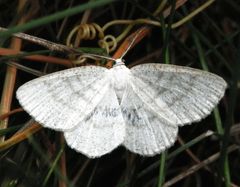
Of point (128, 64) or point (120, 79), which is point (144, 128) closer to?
point (120, 79)

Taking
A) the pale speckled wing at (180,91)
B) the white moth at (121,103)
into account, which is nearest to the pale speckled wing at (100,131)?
the white moth at (121,103)

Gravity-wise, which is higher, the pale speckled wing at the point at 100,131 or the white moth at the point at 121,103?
the white moth at the point at 121,103

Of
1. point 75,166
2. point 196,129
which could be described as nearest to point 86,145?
point 75,166

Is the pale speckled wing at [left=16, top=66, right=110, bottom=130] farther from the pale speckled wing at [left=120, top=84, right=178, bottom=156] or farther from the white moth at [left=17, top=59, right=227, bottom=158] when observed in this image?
the pale speckled wing at [left=120, top=84, right=178, bottom=156]

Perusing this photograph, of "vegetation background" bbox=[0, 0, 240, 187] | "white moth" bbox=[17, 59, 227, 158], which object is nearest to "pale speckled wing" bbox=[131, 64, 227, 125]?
"white moth" bbox=[17, 59, 227, 158]

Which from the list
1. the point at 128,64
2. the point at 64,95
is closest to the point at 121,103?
the point at 64,95

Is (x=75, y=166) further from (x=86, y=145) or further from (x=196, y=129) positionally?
(x=196, y=129)

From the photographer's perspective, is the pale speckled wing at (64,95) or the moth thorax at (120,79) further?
the moth thorax at (120,79)

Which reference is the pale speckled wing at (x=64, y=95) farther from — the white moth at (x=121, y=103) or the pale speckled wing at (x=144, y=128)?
the pale speckled wing at (x=144, y=128)
